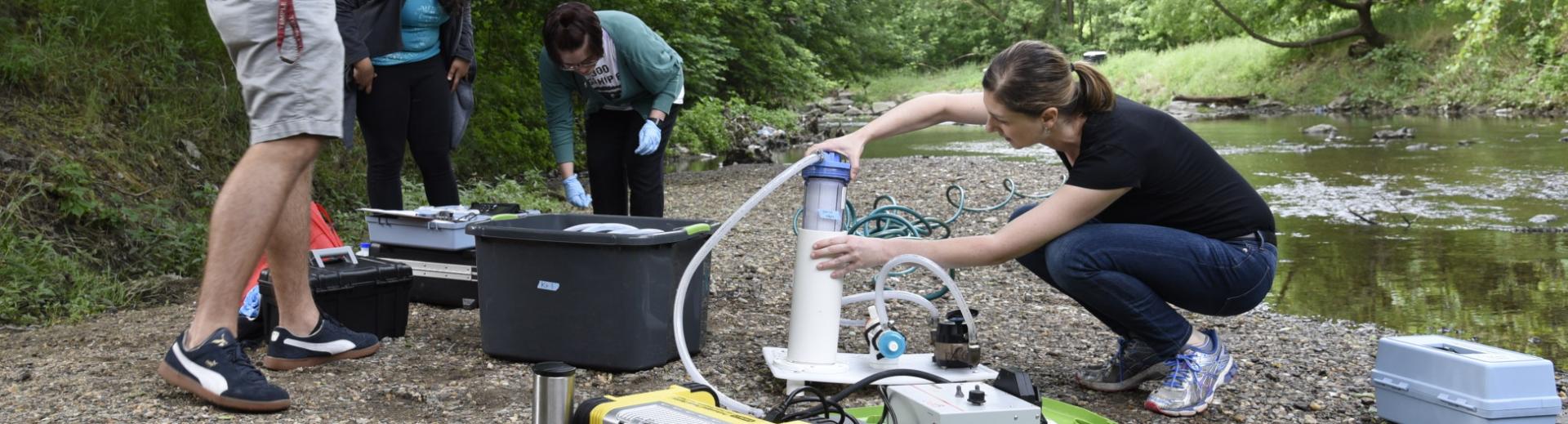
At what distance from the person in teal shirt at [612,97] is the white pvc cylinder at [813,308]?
1558 mm

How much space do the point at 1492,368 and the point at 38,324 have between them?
154 inches

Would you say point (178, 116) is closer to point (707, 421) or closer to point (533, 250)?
point (533, 250)

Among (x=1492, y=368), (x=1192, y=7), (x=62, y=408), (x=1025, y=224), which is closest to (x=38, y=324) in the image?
(x=62, y=408)

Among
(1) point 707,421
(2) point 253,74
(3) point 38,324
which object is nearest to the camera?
(1) point 707,421

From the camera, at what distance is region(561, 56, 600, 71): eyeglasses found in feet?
12.2

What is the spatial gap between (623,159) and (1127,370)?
2.01 meters

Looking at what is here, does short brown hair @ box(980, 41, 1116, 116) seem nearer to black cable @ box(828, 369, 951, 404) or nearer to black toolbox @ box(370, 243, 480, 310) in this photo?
black cable @ box(828, 369, 951, 404)

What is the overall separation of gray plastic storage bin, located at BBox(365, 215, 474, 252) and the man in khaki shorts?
40.1 inches

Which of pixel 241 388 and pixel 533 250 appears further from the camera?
pixel 533 250

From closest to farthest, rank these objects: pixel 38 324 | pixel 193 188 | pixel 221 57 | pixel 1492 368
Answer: pixel 1492 368 → pixel 38 324 → pixel 193 188 → pixel 221 57

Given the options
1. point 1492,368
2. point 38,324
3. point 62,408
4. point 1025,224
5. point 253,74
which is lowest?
point 38,324

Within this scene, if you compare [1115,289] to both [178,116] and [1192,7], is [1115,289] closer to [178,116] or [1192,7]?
[178,116]

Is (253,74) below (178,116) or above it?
above

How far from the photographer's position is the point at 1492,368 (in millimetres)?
2186
